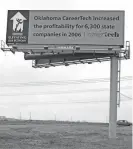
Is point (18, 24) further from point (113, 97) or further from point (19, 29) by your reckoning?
point (113, 97)

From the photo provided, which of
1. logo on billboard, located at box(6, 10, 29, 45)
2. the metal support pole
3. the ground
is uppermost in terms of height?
logo on billboard, located at box(6, 10, 29, 45)

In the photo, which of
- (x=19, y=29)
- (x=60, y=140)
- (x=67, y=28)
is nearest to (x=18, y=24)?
(x=19, y=29)

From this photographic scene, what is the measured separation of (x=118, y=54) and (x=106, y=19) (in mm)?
2841

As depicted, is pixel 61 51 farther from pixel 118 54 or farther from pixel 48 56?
pixel 118 54

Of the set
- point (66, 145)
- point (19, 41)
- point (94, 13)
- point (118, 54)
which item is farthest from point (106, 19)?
point (66, 145)

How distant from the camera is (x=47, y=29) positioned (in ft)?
87.8

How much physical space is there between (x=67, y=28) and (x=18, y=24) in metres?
3.81

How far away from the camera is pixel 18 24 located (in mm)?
26828

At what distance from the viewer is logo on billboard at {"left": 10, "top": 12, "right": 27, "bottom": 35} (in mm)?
26781

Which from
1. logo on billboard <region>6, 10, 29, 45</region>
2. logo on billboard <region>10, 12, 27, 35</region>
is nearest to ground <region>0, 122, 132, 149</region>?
logo on billboard <region>6, 10, 29, 45</region>

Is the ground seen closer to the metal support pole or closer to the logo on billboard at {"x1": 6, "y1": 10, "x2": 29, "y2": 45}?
the metal support pole

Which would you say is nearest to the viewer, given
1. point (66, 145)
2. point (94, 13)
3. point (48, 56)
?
point (66, 145)

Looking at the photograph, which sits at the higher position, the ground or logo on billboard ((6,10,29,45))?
logo on billboard ((6,10,29,45))

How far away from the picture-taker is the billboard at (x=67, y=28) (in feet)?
86.6
